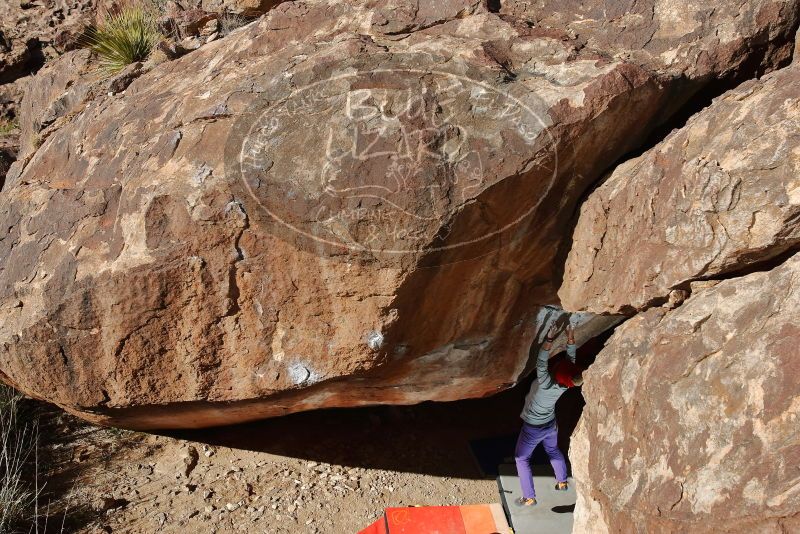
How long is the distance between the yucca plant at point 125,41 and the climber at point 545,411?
359cm

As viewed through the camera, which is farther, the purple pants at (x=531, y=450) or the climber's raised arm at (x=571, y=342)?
the purple pants at (x=531, y=450)

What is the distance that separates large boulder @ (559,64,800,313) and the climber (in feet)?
2.63

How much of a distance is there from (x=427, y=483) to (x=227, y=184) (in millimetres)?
2528

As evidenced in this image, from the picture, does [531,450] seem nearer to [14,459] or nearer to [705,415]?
[705,415]

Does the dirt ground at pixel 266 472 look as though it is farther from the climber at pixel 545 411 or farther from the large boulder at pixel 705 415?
the large boulder at pixel 705 415

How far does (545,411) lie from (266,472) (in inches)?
70.6

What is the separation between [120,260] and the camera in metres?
3.01

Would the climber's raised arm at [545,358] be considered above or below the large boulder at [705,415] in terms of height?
above

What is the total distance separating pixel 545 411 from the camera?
3945 millimetres

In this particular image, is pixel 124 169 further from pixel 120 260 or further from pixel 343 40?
pixel 343 40

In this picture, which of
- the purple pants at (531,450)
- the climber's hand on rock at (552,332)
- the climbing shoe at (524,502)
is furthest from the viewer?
the climbing shoe at (524,502)

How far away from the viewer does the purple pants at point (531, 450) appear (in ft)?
13.3

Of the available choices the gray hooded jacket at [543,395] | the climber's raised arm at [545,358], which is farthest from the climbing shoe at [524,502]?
the climber's raised arm at [545,358]

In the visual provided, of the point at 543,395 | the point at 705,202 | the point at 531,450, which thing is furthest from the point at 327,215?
the point at 531,450
